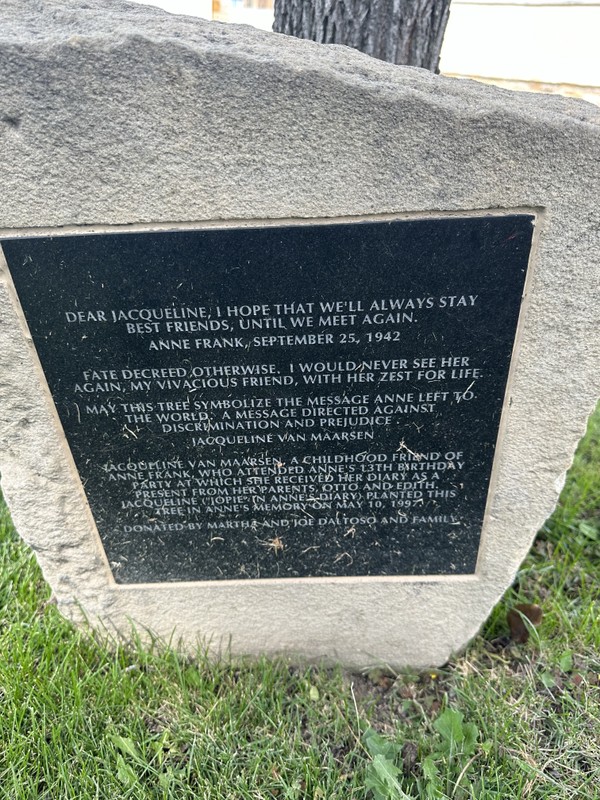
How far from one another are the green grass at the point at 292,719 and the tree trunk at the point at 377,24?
77.1 inches

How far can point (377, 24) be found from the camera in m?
1.95

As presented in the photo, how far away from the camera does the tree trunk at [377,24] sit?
1.93m

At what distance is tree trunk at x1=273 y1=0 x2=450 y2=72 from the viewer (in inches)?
75.9

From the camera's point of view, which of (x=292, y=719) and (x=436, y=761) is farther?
(x=292, y=719)

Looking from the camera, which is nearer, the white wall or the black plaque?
the black plaque

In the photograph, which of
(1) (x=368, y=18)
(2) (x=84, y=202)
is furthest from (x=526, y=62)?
(2) (x=84, y=202)

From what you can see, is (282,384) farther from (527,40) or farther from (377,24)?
(527,40)

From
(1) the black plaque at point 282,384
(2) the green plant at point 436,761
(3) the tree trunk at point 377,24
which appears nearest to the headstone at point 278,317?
(1) the black plaque at point 282,384

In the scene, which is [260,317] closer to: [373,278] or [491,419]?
[373,278]

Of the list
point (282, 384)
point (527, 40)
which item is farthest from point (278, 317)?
point (527, 40)

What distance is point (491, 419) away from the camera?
142cm

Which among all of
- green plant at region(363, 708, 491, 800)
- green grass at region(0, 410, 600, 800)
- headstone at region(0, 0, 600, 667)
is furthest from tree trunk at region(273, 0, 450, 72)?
green plant at region(363, 708, 491, 800)

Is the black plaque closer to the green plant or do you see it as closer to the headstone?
the headstone

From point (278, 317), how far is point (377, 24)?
1.32 meters
